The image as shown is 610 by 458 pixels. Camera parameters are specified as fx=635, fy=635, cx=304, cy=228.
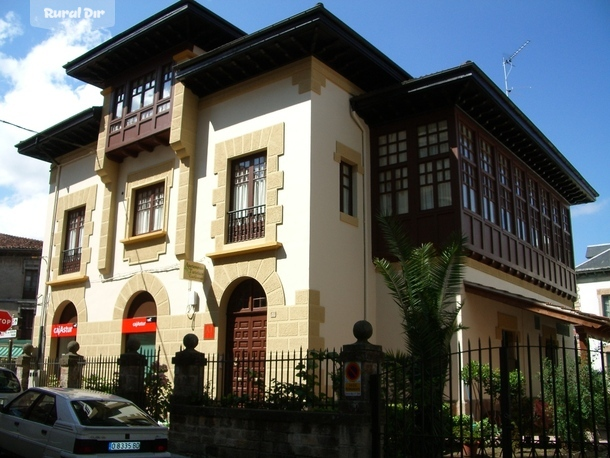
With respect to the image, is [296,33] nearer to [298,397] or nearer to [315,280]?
[315,280]

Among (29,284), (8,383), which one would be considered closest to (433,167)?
(8,383)

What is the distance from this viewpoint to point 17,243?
40.1 m

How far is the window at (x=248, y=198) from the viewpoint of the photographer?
1497 cm

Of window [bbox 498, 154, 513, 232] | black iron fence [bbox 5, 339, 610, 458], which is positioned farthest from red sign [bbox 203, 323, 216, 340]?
window [bbox 498, 154, 513, 232]

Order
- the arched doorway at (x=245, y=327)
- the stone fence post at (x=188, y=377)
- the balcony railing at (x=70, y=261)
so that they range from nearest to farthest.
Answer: the stone fence post at (x=188, y=377)
the arched doorway at (x=245, y=327)
the balcony railing at (x=70, y=261)

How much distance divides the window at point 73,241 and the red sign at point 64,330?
1714 millimetres

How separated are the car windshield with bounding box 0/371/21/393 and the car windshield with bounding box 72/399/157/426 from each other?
572 centimetres

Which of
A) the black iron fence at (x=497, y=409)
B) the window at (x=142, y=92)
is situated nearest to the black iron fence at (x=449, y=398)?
the black iron fence at (x=497, y=409)

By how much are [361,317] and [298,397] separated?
542 centimetres

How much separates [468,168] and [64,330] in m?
13.0

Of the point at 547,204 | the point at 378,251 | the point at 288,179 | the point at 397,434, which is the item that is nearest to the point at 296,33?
the point at 288,179

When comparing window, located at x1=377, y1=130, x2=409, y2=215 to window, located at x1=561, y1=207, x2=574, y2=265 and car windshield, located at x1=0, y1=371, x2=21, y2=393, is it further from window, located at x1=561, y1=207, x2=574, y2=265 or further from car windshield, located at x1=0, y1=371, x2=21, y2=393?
car windshield, located at x1=0, y1=371, x2=21, y2=393

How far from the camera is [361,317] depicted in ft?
48.9

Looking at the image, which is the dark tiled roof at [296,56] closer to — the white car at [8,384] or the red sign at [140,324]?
the red sign at [140,324]
